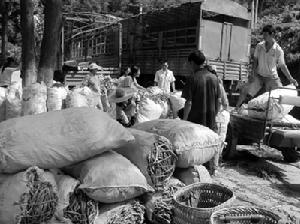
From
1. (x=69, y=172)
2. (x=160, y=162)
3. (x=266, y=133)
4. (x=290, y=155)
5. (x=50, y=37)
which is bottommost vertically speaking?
(x=290, y=155)

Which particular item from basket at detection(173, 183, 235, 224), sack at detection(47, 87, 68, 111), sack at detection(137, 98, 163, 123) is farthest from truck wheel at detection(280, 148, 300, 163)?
basket at detection(173, 183, 235, 224)

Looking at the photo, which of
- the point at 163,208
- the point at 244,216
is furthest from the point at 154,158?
the point at 244,216

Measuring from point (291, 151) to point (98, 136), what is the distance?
468cm

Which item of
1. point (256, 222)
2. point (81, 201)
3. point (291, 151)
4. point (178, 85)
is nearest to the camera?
point (256, 222)

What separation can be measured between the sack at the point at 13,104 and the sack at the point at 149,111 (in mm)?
2024

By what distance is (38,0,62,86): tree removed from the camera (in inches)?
247

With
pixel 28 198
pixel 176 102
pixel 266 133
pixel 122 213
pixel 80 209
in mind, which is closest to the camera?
pixel 28 198

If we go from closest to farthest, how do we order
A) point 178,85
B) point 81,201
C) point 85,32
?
point 81,201 → point 178,85 → point 85,32

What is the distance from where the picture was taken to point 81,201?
2645mm

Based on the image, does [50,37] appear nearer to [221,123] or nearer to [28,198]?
[221,123]

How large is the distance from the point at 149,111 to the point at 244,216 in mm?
4364

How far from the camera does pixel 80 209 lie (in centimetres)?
263

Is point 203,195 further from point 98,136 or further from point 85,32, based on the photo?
point 85,32

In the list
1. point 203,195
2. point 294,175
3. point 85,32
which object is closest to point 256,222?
point 203,195
